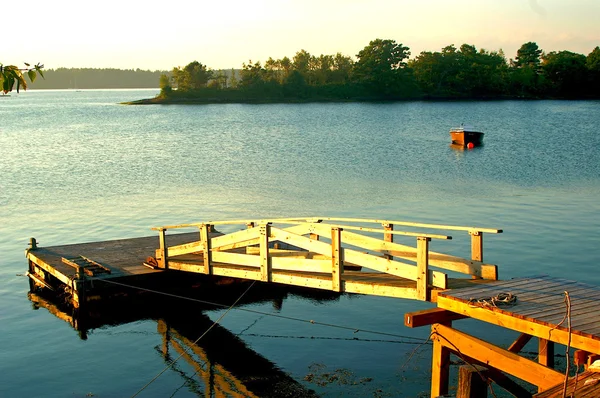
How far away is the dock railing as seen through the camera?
1203cm

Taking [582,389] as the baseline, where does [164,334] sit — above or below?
below

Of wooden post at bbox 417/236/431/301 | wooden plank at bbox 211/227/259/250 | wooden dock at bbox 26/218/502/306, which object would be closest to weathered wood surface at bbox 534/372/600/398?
wooden dock at bbox 26/218/502/306

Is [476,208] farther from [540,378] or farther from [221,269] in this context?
[540,378]

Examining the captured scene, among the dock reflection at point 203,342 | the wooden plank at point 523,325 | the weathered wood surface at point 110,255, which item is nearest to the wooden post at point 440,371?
the wooden plank at point 523,325

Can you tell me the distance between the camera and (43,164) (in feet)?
171

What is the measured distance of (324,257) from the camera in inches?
609

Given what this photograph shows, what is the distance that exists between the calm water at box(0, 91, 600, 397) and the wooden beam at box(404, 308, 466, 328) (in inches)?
95.4

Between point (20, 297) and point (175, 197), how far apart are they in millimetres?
16403

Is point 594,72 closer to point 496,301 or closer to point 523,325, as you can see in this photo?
point 496,301

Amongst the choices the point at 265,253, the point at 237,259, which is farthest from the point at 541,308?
the point at 237,259

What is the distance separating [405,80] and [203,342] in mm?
170549

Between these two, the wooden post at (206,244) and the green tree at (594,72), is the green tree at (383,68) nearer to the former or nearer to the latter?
the green tree at (594,72)

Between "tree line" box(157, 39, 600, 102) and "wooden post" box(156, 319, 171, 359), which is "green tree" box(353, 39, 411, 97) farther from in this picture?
"wooden post" box(156, 319, 171, 359)

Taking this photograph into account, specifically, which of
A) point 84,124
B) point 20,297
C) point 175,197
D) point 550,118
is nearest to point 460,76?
point 550,118
